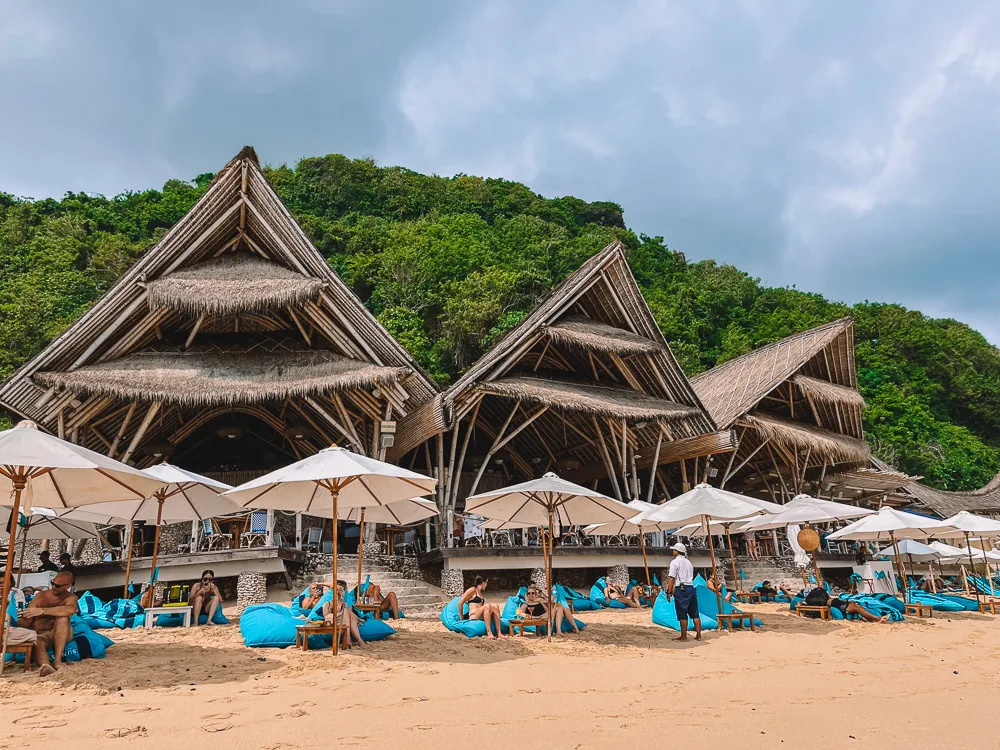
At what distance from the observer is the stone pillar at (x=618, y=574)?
13016mm

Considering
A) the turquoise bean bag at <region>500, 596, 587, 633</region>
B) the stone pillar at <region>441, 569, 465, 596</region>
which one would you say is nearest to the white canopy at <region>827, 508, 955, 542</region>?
the turquoise bean bag at <region>500, 596, 587, 633</region>

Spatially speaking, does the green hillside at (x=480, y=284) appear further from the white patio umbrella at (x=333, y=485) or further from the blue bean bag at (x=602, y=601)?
the white patio umbrella at (x=333, y=485)

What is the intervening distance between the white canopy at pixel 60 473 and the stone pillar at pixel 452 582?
6336 millimetres

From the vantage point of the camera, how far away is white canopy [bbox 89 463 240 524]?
8586mm

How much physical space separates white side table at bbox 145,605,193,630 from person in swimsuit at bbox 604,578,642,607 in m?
6.33

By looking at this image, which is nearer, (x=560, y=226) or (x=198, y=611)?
(x=198, y=611)

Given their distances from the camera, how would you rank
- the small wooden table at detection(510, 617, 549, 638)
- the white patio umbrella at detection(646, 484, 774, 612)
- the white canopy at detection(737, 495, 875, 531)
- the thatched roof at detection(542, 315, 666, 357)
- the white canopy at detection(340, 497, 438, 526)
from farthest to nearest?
the thatched roof at detection(542, 315, 666, 357) → the white canopy at detection(737, 495, 875, 531) → the white patio umbrella at detection(646, 484, 774, 612) → the white canopy at detection(340, 497, 438, 526) → the small wooden table at detection(510, 617, 549, 638)

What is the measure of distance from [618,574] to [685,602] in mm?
5530

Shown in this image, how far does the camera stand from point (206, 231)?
13859 mm

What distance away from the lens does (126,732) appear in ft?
11.6

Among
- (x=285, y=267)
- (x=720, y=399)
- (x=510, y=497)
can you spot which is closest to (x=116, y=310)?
(x=285, y=267)

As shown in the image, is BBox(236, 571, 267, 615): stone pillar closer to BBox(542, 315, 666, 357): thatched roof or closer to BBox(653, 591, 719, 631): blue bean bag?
BBox(653, 591, 719, 631): blue bean bag

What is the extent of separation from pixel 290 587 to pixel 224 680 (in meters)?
6.18

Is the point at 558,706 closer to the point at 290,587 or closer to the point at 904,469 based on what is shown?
the point at 290,587
